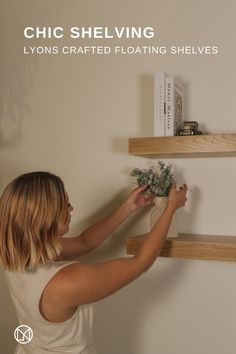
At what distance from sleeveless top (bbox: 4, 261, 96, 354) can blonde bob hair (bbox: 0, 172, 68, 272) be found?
36 mm

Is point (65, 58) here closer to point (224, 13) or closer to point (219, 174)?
point (224, 13)

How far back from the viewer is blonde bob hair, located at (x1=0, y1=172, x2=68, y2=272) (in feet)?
3.71

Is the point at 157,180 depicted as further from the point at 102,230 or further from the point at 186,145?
the point at 102,230

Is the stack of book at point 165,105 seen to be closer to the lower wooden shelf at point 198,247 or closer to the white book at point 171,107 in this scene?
the white book at point 171,107

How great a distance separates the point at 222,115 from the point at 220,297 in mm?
677

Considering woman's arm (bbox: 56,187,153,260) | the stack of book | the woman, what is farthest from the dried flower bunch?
the woman

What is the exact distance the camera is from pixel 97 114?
1.70m

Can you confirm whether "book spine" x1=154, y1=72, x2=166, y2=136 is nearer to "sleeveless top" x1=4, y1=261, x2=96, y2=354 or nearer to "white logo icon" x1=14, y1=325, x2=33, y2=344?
"sleeveless top" x1=4, y1=261, x2=96, y2=354

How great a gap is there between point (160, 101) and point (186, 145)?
0.60 ft

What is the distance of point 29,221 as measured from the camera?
1129mm

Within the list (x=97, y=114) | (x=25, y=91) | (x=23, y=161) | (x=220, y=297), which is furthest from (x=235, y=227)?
(x=25, y=91)

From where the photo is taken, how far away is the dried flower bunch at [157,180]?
144cm

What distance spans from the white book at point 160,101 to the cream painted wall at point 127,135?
0.19m

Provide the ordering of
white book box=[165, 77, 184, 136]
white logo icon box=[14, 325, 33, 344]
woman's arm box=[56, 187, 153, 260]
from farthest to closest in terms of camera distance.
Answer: woman's arm box=[56, 187, 153, 260], white book box=[165, 77, 184, 136], white logo icon box=[14, 325, 33, 344]
